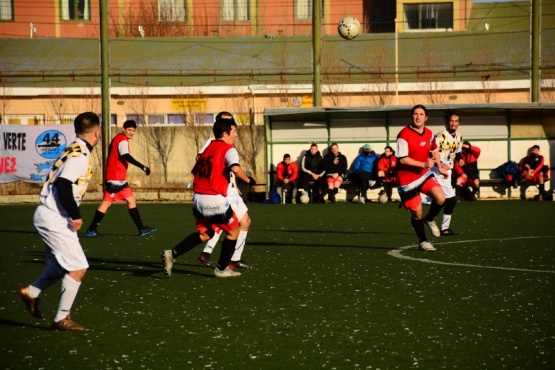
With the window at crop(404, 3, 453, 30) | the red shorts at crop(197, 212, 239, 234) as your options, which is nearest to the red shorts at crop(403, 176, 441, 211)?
the red shorts at crop(197, 212, 239, 234)

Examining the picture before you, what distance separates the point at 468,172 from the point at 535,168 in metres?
1.88

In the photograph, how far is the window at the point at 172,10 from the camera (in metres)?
52.5

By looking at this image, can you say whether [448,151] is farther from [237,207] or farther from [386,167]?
[386,167]

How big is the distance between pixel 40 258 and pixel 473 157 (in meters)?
15.8

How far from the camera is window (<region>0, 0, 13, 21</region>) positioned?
2094 inches

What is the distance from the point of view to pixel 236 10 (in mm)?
51750

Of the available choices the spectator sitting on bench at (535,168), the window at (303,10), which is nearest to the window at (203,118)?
the window at (303,10)

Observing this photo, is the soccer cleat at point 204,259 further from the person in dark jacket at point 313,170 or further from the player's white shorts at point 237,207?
the person in dark jacket at point 313,170

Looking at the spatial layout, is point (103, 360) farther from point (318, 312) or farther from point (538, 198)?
point (538, 198)

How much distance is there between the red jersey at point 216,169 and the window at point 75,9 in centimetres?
4475

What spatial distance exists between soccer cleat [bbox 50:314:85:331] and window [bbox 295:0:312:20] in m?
42.0

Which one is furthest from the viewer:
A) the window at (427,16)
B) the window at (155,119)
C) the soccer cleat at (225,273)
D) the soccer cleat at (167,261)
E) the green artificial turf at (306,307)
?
the window at (427,16)

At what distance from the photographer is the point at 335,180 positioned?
90.7 ft

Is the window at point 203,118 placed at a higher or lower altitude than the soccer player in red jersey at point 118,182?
higher
